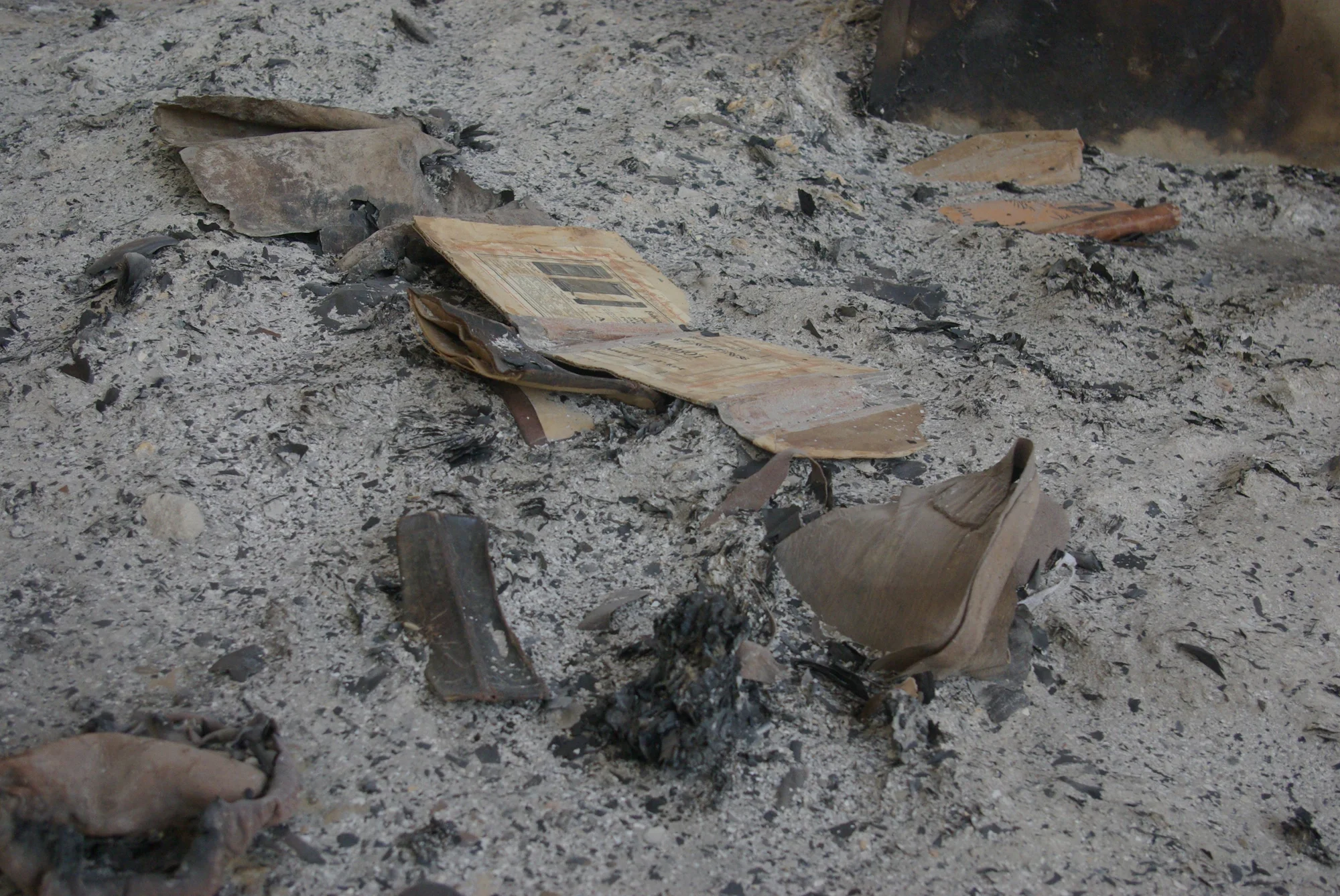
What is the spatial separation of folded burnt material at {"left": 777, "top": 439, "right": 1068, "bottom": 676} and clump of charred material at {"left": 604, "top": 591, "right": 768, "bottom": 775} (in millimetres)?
259

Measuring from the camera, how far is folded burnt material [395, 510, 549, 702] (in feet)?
5.27

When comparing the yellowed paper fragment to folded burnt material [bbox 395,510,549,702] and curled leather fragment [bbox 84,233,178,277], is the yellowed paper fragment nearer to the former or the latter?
folded burnt material [bbox 395,510,549,702]

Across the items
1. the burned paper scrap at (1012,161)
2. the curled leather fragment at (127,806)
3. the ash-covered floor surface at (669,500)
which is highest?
the burned paper scrap at (1012,161)

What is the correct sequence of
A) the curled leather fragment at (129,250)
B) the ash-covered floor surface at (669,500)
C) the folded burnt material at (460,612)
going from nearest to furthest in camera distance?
the ash-covered floor surface at (669,500) < the folded burnt material at (460,612) < the curled leather fragment at (129,250)

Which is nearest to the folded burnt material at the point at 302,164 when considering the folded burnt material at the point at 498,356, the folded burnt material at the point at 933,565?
the folded burnt material at the point at 498,356

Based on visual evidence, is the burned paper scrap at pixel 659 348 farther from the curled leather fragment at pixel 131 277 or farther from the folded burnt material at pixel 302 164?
the curled leather fragment at pixel 131 277

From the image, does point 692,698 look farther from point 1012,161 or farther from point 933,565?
point 1012,161

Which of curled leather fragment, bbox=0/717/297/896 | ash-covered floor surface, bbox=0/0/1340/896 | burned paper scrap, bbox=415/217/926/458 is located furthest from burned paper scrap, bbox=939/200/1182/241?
curled leather fragment, bbox=0/717/297/896

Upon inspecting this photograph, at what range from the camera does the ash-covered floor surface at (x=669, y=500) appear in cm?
147

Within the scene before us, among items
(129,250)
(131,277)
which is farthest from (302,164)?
(131,277)

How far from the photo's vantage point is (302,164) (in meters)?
2.80

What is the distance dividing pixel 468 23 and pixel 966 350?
9.03 feet

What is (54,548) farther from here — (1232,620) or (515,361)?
(1232,620)

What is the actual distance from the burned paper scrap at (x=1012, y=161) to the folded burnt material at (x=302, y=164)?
182 centimetres
